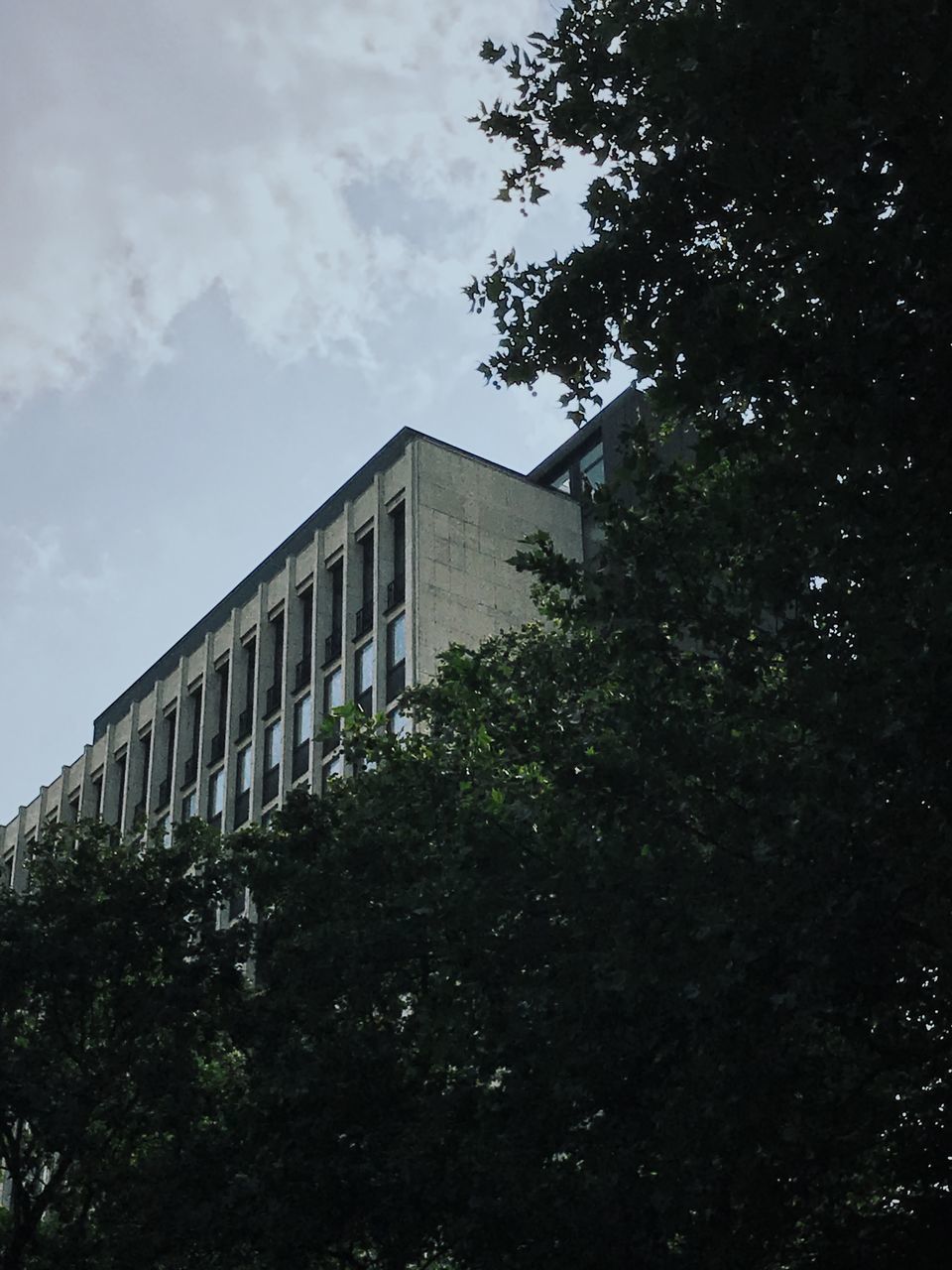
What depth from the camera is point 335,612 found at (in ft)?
158

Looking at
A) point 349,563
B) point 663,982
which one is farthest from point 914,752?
point 349,563

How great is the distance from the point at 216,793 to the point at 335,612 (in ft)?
26.0

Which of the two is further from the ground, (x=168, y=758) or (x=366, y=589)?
(x=366, y=589)

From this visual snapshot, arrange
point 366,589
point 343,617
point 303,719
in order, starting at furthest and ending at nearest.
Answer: point 303,719
point 366,589
point 343,617

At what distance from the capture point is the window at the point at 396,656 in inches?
1687

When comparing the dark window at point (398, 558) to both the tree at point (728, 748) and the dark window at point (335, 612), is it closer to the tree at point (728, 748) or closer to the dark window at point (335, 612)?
the dark window at point (335, 612)

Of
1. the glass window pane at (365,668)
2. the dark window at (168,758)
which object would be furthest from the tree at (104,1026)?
the dark window at (168,758)

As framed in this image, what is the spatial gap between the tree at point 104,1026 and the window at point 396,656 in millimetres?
20917

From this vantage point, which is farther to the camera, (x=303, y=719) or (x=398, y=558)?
(x=303, y=719)

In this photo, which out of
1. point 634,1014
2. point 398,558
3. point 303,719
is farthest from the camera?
point 303,719

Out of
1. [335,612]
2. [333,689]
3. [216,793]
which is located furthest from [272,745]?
[335,612]

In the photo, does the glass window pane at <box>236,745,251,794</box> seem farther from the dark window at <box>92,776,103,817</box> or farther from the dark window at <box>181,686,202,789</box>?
the dark window at <box>92,776,103,817</box>

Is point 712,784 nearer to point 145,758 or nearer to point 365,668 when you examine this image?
point 365,668

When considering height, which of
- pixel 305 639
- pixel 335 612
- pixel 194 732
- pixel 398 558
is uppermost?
pixel 398 558
